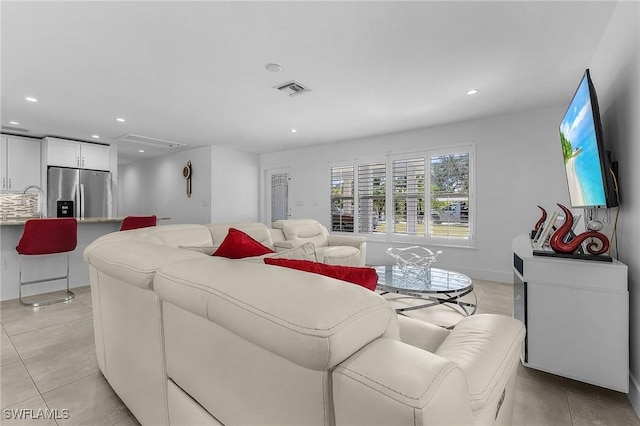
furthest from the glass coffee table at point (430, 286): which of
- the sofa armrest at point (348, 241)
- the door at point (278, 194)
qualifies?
the door at point (278, 194)

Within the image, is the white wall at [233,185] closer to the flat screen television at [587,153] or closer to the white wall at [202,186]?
the white wall at [202,186]

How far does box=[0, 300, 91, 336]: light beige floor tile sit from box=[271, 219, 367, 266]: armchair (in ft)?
7.18

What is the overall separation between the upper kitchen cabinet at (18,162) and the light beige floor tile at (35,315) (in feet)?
10.1

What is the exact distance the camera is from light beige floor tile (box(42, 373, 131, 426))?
1.46 meters

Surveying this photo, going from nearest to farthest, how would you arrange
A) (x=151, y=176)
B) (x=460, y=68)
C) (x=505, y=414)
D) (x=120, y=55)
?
(x=505, y=414) < (x=120, y=55) < (x=460, y=68) < (x=151, y=176)

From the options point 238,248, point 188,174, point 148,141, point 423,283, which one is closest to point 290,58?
point 238,248

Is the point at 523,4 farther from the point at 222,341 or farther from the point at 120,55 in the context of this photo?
the point at 120,55

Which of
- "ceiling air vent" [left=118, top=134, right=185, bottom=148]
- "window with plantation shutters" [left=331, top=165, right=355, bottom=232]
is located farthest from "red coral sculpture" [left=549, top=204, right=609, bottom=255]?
"ceiling air vent" [left=118, top=134, right=185, bottom=148]

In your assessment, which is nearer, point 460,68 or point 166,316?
point 166,316

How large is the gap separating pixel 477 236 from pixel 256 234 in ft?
10.9

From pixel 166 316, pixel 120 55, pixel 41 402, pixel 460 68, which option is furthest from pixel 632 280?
pixel 120 55

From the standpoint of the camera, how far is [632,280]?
67.5 inches

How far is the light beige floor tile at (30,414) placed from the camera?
57.4 inches

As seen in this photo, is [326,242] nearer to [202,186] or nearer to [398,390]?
[202,186]
